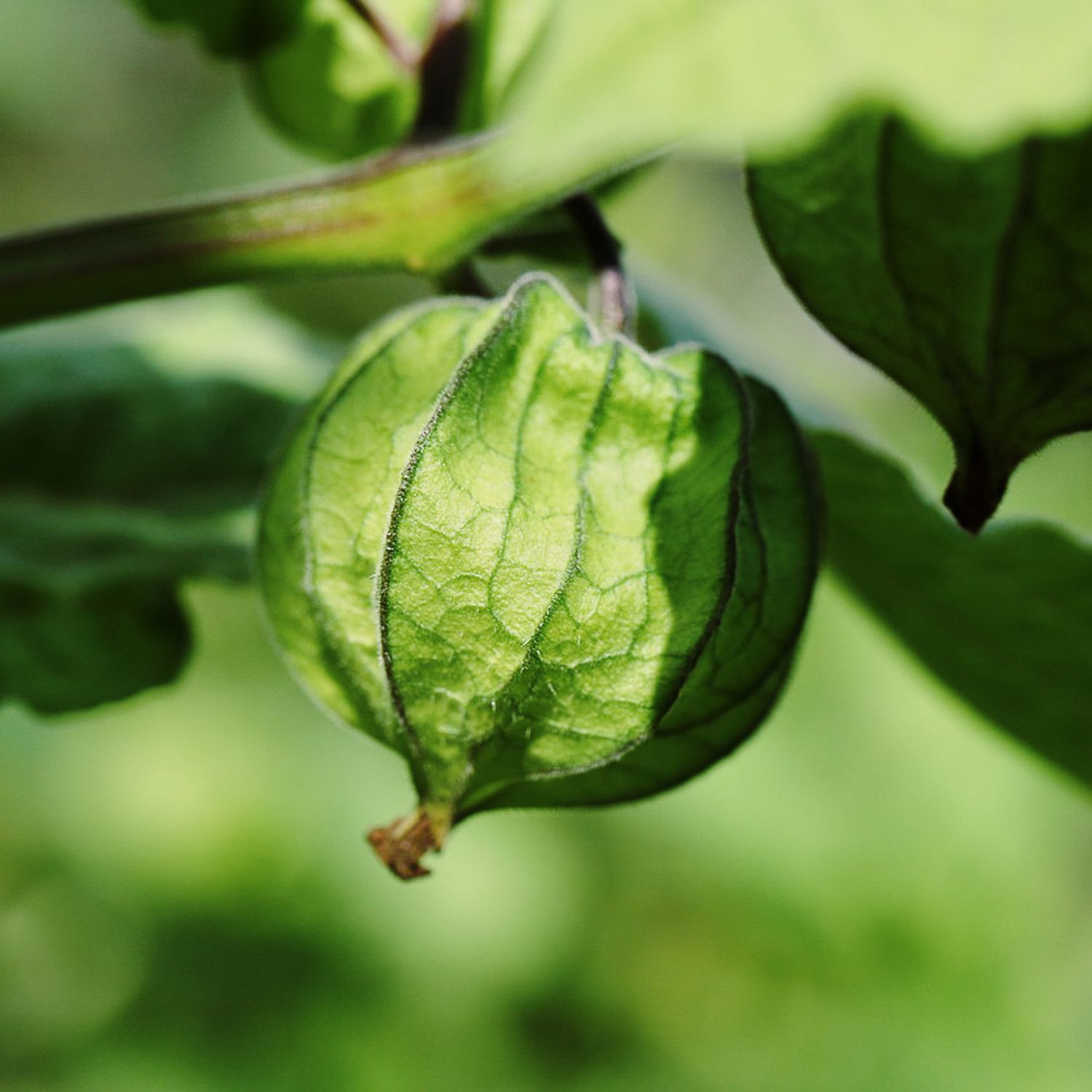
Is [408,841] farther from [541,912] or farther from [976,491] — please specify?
[541,912]

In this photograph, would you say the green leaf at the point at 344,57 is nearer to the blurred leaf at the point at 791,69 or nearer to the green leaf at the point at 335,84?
the green leaf at the point at 335,84

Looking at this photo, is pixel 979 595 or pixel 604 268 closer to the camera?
pixel 604 268

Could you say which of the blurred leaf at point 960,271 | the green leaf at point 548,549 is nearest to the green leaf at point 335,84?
the green leaf at point 548,549

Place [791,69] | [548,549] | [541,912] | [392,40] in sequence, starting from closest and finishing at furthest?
[791,69] → [548,549] → [392,40] → [541,912]

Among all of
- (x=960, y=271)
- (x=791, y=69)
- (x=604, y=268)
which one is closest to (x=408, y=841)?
(x=604, y=268)

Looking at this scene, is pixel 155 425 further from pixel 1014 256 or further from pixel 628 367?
pixel 1014 256

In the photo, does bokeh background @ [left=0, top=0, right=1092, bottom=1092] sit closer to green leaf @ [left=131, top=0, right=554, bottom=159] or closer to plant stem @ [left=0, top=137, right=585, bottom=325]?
green leaf @ [left=131, top=0, right=554, bottom=159]

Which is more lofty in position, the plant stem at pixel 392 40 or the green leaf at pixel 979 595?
the plant stem at pixel 392 40
